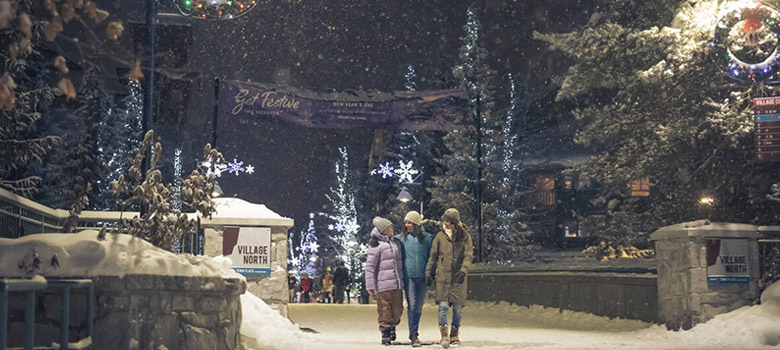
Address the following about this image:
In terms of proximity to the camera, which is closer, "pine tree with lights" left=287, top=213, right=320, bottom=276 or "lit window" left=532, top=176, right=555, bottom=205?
"lit window" left=532, top=176, right=555, bottom=205

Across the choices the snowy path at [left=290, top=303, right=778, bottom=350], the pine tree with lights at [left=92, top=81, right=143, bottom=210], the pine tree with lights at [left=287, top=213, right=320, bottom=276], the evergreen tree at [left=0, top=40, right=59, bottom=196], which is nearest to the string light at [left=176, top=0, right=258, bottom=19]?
the evergreen tree at [left=0, top=40, right=59, bottom=196]

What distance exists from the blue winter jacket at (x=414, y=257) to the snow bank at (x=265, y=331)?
1729mm

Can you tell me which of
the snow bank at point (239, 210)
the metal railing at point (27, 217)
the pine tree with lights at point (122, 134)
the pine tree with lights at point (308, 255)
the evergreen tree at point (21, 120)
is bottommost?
the pine tree with lights at point (308, 255)

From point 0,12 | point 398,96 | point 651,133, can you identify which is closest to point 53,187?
point 398,96

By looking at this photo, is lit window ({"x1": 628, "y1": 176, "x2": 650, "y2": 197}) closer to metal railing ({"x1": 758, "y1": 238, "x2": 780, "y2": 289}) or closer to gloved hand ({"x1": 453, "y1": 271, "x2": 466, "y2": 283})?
metal railing ({"x1": 758, "y1": 238, "x2": 780, "y2": 289})

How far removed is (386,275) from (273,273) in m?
3.32

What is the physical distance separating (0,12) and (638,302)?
→ 15.0 metres

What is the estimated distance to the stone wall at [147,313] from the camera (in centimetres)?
778

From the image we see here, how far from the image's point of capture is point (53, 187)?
4269cm

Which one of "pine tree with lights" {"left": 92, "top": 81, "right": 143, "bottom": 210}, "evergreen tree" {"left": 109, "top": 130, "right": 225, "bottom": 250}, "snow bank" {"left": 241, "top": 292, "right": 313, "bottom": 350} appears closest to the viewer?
"snow bank" {"left": 241, "top": 292, "right": 313, "bottom": 350}

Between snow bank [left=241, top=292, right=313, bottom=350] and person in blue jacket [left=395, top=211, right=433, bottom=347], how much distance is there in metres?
1.55

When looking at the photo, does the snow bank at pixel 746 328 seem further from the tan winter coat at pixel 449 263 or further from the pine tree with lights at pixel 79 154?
the pine tree with lights at pixel 79 154

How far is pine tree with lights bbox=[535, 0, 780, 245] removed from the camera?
714 inches

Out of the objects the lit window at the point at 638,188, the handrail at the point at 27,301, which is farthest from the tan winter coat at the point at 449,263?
the lit window at the point at 638,188
